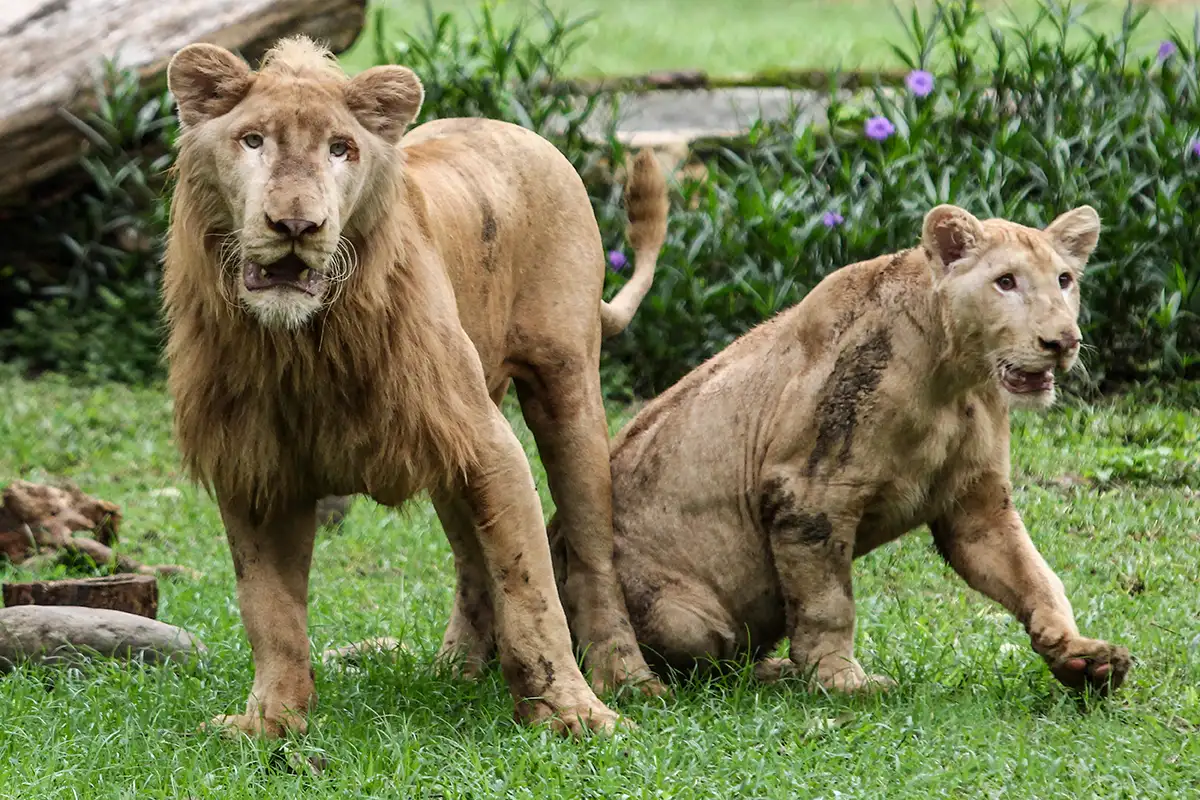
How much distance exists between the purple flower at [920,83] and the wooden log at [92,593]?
5426mm

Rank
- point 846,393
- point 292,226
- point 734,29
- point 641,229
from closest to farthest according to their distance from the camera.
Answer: point 292,226, point 846,393, point 641,229, point 734,29

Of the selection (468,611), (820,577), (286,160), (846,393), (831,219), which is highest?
(286,160)

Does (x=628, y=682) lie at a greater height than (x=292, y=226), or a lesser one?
lesser

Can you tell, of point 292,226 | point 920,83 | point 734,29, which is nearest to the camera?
point 292,226

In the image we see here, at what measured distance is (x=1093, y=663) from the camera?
4.82 metres

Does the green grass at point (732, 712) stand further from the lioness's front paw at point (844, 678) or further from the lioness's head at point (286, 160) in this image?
the lioness's head at point (286, 160)

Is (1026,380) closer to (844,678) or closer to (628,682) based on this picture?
(844,678)

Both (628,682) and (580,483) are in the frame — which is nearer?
(628,682)

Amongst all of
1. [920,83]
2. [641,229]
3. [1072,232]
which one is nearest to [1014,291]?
[1072,232]

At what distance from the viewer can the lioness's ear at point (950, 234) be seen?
4953mm

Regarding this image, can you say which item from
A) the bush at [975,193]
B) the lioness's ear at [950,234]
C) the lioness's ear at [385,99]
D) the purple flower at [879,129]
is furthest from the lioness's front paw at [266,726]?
the purple flower at [879,129]

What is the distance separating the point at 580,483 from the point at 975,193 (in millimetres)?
3986

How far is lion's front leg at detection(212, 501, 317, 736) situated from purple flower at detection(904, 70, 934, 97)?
573cm

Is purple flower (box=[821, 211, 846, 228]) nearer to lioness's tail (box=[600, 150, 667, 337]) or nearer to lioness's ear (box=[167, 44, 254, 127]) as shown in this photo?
lioness's tail (box=[600, 150, 667, 337])
